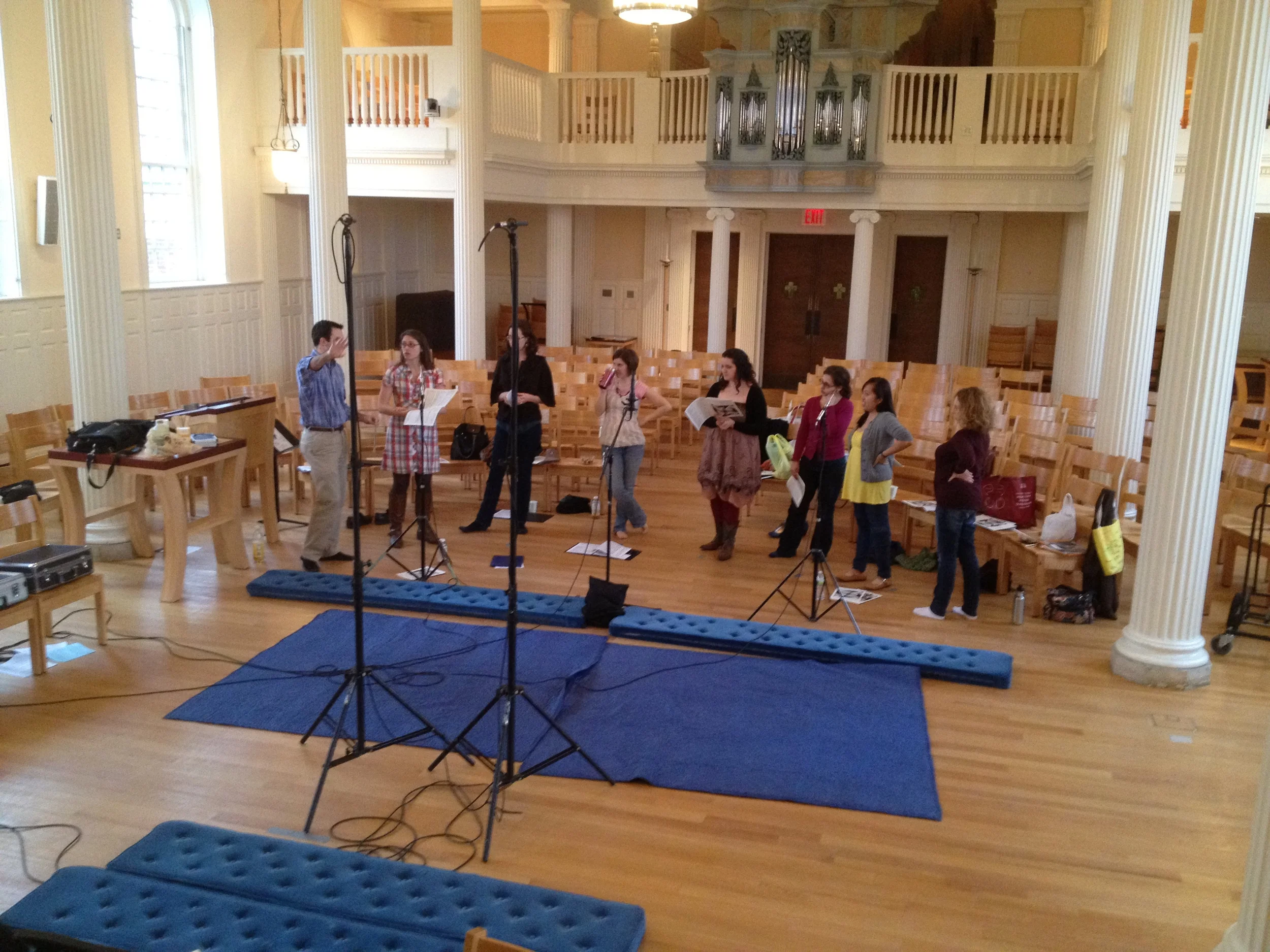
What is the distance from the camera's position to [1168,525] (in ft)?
→ 20.6

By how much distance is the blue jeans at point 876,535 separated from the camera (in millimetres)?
7980

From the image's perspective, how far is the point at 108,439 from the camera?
290 inches

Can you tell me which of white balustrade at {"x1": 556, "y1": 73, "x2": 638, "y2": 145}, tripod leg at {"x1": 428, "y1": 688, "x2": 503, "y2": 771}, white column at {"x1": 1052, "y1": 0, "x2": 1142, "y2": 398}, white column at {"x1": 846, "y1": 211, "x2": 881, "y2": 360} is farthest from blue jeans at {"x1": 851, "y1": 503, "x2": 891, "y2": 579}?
white balustrade at {"x1": 556, "y1": 73, "x2": 638, "y2": 145}

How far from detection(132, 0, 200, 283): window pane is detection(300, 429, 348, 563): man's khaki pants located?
5.68 meters

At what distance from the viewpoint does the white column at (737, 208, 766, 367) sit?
60.7ft

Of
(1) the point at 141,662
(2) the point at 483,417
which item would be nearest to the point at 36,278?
(2) the point at 483,417

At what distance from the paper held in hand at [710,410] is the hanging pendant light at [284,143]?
804cm

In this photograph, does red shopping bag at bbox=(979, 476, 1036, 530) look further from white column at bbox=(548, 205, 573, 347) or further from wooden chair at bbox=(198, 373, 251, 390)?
white column at bbox=(548, 205, 573, 347)

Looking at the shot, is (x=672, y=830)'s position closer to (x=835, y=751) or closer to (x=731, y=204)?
(x=835, y=751)

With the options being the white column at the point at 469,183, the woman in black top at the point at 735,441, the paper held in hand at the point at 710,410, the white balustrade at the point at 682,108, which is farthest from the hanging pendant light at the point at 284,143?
the paper held in hand at the point at 710,410

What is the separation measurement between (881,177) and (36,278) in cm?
1006

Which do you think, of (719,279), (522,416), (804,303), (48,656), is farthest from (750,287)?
(48,656)

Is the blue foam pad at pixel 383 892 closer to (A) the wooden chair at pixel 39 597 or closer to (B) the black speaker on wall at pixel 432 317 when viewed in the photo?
(A) the wooden chair at pixel 39 597

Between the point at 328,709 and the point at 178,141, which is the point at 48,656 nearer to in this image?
the point at 328,709
